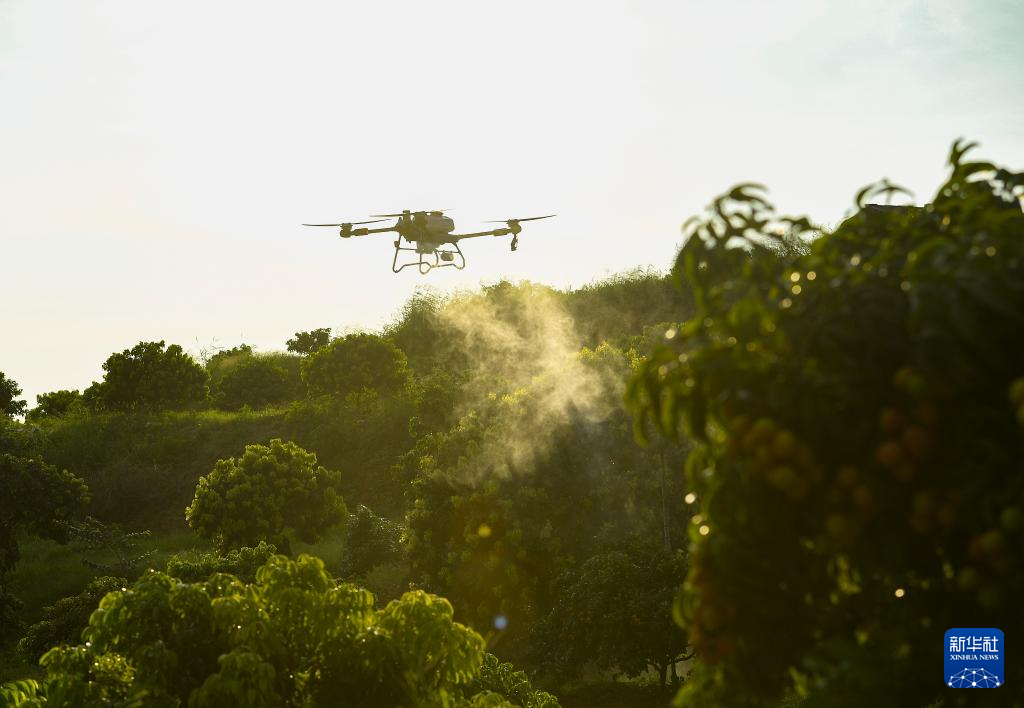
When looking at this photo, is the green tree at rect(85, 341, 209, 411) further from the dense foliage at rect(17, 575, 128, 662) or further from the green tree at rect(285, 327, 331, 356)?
the dense foliage at rect(17, 575, 128, 662)

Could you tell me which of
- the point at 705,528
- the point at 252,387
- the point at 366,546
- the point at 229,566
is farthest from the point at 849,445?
the point at 252,387

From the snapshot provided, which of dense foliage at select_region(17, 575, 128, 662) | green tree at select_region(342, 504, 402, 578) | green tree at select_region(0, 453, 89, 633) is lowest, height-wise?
dense foliage at select_region(17, 575, 128, 662)

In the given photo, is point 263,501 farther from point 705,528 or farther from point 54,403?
point 54,403

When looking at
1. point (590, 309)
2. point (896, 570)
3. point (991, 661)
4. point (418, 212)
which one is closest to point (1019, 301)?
point (896, 570)

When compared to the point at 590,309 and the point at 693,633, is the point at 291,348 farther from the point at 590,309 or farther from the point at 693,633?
the point at 693,633

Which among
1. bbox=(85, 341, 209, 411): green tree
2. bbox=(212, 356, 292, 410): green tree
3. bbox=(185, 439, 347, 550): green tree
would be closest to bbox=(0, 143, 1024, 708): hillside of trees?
bbox=(185, 439, 347, 550): green tree
